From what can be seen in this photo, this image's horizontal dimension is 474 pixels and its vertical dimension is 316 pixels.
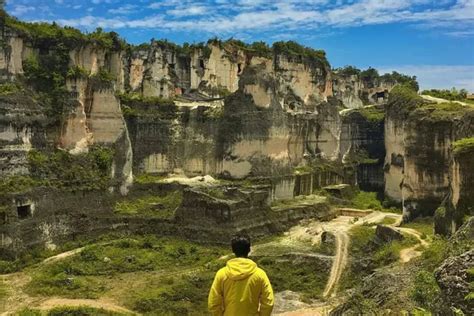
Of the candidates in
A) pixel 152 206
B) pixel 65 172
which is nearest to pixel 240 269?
pixel 65 172

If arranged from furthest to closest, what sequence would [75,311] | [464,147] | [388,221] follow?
1. [388,221]
2. [464,147]
3. [75,311]

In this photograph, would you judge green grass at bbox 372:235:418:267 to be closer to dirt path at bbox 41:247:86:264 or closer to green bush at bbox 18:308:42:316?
green bush at bbox 18:308:42:316

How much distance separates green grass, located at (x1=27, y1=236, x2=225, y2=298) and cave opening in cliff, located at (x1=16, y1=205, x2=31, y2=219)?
3576 millimetres

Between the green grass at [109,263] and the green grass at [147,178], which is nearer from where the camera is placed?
the green grass at [109,263]

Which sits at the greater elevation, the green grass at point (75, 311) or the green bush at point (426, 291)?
the green bush at point (426, 291)

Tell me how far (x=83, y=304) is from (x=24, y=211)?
32.1ft

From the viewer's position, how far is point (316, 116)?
53219 millimetres

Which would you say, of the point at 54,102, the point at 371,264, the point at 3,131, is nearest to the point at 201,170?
the point at 54,102

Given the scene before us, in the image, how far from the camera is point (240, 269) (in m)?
7.64

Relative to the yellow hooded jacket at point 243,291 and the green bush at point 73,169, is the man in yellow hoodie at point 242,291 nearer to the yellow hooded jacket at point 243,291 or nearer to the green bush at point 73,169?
the yellow hooded jacket at point 243,291

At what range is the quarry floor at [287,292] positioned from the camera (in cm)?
2408

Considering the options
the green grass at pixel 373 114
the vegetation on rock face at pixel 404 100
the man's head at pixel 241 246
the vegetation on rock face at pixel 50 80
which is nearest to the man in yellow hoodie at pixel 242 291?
the man's head at pixel 241 246

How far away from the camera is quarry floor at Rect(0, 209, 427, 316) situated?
24.1 m

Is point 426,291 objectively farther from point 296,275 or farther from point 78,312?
point 296,275
